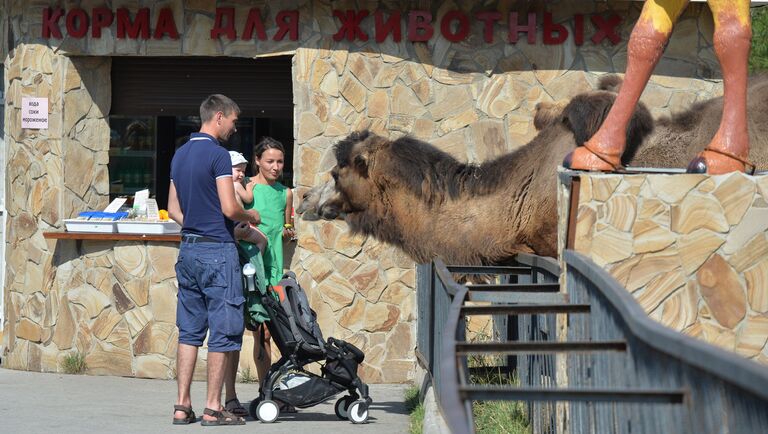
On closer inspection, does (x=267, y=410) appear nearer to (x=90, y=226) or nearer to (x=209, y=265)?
(x=209, y=265)

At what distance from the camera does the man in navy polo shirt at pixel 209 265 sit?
731cm

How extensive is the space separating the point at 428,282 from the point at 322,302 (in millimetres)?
3167

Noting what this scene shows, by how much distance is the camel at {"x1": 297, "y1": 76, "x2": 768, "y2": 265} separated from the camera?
7402 mm

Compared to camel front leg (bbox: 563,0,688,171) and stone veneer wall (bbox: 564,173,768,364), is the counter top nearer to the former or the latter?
camel front leg (bbox: 563,0,688,171)

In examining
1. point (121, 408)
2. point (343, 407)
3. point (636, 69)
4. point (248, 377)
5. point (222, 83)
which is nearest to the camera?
point (636, 69)

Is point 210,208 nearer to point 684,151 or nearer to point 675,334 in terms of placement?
point 684,151

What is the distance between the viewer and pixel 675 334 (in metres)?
2.60

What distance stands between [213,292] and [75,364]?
11.6ft

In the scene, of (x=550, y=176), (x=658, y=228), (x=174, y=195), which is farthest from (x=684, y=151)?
(x=174, y=195)

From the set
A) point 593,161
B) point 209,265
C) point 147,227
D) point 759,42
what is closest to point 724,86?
point 593,161

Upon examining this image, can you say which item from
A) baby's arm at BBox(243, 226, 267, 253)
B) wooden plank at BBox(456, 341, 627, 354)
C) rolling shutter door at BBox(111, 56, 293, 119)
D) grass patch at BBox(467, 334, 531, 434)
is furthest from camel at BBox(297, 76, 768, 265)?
wooden plank at BBox(456, 341, 627, 354)

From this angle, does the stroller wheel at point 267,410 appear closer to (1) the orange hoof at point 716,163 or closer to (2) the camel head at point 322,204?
(2) the camel head at point 322,204

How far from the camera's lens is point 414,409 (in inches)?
336

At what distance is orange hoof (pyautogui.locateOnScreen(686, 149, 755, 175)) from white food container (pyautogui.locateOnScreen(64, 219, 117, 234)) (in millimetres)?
6234
